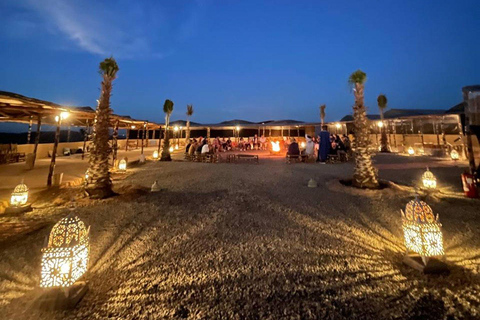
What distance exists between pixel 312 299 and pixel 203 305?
1.18 m

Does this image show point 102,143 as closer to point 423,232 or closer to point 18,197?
point 18,197

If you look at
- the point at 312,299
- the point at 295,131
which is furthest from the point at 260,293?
the point at 295,131

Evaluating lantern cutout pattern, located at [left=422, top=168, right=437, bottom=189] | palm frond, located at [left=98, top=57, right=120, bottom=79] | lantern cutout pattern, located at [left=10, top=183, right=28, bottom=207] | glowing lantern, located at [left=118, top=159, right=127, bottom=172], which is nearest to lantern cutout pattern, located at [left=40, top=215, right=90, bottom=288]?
lantern cutout pattern, located at [left=10, top=183, right=28, bottom=207]

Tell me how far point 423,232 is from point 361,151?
5.02m

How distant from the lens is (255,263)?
9.32 feet

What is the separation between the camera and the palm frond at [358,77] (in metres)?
7.25

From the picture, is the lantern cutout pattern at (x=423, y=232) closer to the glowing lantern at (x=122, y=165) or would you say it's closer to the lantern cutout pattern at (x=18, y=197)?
the lantern cutout pattern at (x=18, y=197)

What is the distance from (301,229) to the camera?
12.8ft

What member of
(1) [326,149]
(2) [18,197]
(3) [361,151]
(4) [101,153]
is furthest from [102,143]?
(1) [326,149]

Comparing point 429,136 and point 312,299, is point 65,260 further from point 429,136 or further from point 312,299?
point 429,136

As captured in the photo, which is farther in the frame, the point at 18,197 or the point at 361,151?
the point at 361,151

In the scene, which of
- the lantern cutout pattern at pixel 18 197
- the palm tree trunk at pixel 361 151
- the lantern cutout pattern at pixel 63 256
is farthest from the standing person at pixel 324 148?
the lantern cutout pattern at pixel 18 197

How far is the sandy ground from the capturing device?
2062mm

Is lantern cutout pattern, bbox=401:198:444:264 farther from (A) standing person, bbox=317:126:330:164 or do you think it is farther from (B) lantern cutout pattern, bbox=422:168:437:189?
(A) standing person, bbox=317:126:330:164
